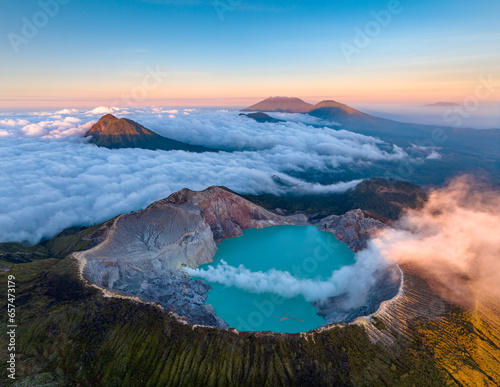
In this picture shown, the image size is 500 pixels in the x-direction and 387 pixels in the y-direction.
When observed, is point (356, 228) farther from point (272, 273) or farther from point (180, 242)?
point (180, 242)

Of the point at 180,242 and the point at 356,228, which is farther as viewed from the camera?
the point at 356,228

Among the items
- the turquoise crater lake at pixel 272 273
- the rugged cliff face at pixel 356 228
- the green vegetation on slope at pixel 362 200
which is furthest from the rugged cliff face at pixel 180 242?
the green vegetation on slope at pixel 362 200

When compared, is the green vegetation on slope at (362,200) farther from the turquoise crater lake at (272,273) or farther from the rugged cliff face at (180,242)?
the turquoise crater lake at (272,273)

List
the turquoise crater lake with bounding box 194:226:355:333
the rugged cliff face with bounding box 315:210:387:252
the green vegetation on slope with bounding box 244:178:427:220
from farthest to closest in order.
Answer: the green vegetation on slope with bounding box 244:178:427:220 < the rugged cliff face with bounding box 315:210:387:252 < the turquoise crater lake with bounding box 194:226:355:333

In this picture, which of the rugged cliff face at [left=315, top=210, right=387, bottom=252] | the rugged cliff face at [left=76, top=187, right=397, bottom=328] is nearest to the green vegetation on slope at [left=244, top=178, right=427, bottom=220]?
the rugged cliff face at [left=76, top=187, right=397, bottom=328]

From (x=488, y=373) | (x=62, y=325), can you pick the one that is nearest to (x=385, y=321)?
(x=488, y=373)

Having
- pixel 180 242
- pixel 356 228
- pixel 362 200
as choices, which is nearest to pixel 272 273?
pixel 180 242

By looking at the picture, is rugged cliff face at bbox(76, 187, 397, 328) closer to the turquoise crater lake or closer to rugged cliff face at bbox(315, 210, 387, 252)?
rugged cliff face at bbox(315, 210, 387, 252)
